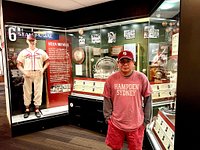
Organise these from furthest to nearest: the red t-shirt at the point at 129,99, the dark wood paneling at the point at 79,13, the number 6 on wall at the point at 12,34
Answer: the number 6 on wall at the point at 12,34
the dark wood paneling at the point at 79,13
the red t-shirt at the point at 129,99

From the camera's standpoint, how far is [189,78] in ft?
4.28

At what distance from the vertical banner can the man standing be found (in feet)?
8.54

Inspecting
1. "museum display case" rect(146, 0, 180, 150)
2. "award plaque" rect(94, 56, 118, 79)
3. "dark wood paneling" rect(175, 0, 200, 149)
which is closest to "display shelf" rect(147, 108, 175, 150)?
"museum display case" rect(146, 0, 180, 150)

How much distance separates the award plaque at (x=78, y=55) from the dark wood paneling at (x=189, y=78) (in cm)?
324

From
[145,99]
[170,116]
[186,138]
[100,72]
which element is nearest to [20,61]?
[100,72]

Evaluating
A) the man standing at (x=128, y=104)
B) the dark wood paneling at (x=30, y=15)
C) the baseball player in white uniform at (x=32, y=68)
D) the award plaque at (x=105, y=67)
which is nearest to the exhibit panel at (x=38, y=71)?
the baseball player in white uniform at (x=32, y=68)

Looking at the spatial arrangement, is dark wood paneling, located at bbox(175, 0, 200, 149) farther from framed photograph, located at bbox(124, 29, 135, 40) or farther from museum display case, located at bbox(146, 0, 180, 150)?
framed photograph, located at bbox(124, 29, 135, 40)

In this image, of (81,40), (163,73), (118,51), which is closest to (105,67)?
(118,51)

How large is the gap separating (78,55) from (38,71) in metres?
1.04

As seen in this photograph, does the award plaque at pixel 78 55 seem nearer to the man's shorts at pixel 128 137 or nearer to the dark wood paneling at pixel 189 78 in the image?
the man's shorts at pixel 128 137

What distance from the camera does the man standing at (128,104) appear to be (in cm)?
201

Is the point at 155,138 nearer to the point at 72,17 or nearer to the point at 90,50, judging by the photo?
the point at 90,50

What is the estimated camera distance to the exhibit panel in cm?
376

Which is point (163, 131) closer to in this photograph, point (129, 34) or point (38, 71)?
point (129, 34)
